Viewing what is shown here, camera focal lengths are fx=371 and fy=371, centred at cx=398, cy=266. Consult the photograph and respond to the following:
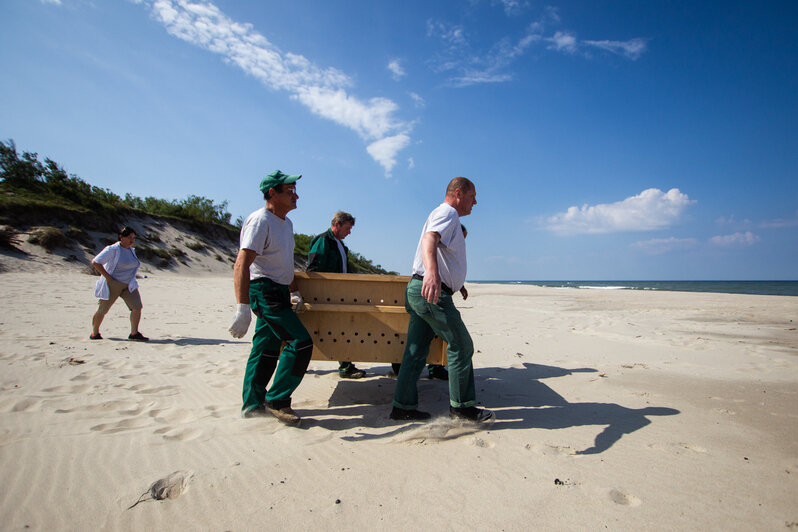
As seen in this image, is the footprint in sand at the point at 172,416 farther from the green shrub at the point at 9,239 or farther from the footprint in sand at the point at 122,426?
the green shrub at the point at 9,239

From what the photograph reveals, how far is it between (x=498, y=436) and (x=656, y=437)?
3.86ft

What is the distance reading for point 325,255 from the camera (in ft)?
14.5

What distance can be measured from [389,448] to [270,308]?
135 cm

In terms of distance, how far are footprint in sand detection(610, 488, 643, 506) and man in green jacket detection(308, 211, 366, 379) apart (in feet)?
9.78

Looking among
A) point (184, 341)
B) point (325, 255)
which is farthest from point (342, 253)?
point (184, 341)

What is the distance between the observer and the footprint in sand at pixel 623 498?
1.94 m

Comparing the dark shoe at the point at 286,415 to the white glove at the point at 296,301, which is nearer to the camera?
the dark shoe at the point at 286,415

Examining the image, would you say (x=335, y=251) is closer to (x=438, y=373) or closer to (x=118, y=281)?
(x=438, y=373)

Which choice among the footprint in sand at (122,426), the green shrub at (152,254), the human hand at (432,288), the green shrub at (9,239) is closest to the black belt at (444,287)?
the human hand at (432,288)

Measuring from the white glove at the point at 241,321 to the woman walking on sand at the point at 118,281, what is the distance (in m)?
4.20

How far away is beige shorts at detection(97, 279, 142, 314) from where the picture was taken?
586 cm

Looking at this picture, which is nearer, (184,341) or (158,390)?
(158,390)

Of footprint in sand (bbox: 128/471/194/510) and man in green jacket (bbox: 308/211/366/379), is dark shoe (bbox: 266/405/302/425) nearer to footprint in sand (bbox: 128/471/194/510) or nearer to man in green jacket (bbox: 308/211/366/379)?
footprint in sand (bbox: 128/471/194/510)

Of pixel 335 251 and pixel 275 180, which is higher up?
pixel 275 180
